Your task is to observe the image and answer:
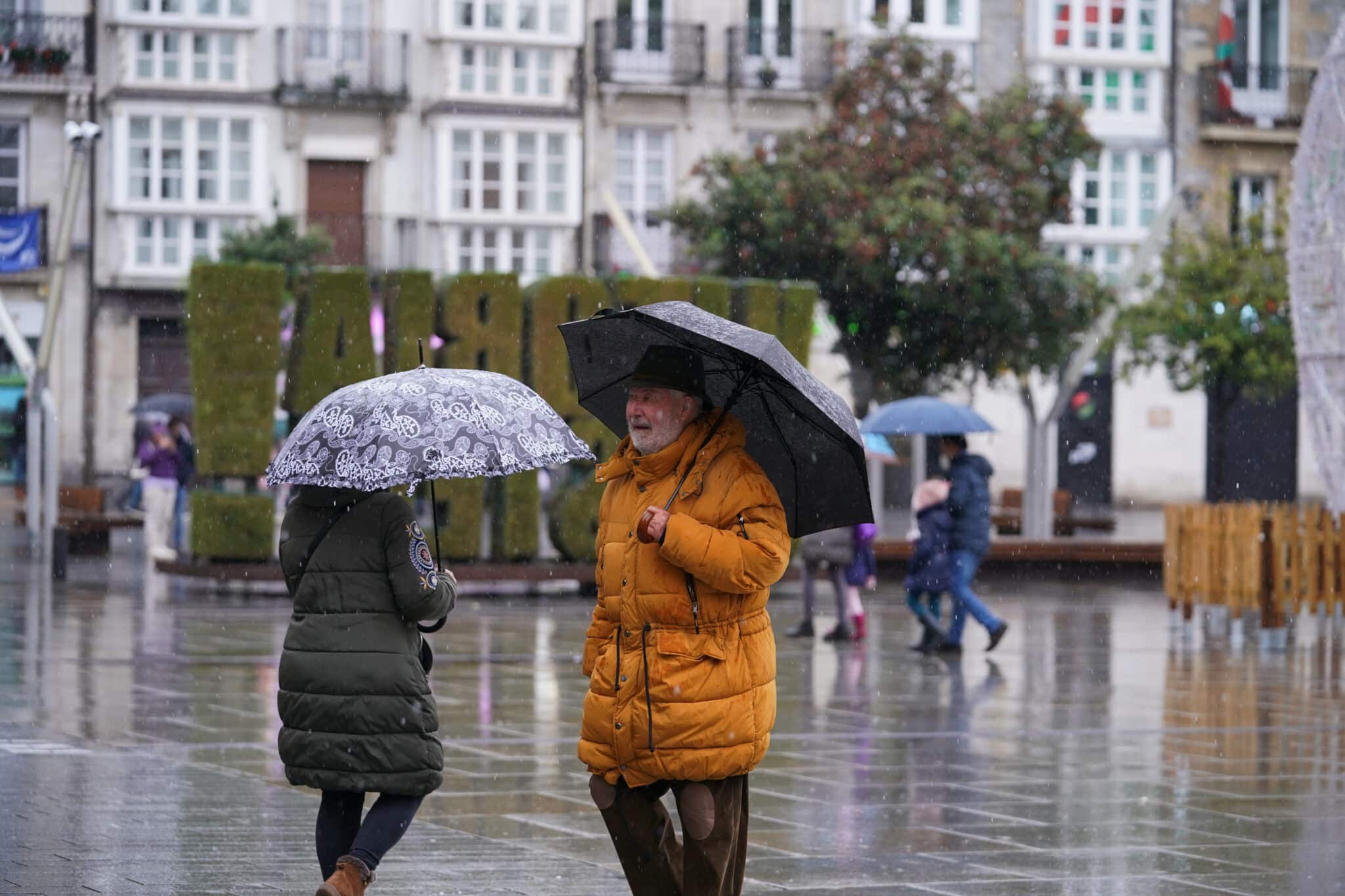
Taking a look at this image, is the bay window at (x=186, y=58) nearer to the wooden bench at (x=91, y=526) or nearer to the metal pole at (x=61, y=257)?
the wooden bench at (x=91, y=526)

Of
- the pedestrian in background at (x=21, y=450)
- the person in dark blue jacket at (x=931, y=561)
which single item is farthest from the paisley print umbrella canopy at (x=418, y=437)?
the pedestrian in background at (x=21, y=450)

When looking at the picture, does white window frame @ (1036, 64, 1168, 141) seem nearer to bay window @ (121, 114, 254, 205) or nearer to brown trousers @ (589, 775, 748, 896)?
bay window @ (121, 114, 254, 205)

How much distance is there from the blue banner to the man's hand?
22.5 m

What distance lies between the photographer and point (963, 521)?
16.9m

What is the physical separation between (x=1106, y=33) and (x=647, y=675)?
43331 millimetres

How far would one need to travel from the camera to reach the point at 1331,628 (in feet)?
63.8

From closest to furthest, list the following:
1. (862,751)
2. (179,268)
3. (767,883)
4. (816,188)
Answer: (767,883) → (862,751) → (816,188) → (179,268)

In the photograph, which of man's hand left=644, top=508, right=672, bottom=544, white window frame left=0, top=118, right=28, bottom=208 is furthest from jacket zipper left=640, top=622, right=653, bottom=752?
white window frame left=0, top=118, right=28, bottom=208

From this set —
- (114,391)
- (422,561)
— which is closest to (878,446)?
(422,561)

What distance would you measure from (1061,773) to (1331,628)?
31.5 ft

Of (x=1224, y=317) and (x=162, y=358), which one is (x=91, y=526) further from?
(x=1224, y=317)

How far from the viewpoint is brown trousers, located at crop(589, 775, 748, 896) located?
5820 mm

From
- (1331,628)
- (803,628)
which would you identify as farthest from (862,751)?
(1331,628)

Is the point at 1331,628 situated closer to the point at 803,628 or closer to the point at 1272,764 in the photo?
the point at 803,628
